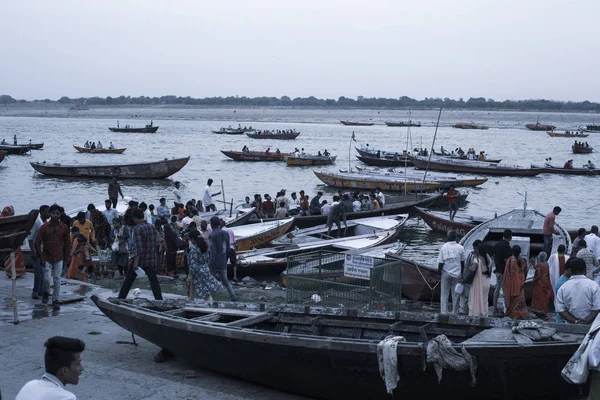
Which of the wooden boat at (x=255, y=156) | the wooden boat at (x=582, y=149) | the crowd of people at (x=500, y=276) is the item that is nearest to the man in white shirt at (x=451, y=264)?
the crowd of people at (x=500, y=276)

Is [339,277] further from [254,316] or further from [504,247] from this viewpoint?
[254,316]

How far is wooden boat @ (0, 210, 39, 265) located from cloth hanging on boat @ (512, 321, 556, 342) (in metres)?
6.99

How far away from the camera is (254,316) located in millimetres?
8875

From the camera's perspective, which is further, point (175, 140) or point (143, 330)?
point (175, 140)

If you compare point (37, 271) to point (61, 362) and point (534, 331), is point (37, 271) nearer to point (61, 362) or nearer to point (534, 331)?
point (534, 331)

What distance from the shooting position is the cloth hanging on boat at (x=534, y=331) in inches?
281

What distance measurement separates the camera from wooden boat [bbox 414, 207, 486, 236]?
23516mm

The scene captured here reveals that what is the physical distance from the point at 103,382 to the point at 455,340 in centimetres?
407

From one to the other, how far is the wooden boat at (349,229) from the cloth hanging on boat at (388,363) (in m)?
11.9

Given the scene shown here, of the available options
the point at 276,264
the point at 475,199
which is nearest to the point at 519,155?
the point at 475,199

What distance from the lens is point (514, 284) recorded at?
11.0 m

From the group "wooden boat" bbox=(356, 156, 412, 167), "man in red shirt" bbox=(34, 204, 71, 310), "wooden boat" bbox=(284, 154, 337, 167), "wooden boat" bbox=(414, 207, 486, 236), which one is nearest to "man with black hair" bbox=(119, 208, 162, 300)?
"man in red shirt" bbox=(34, 204, 71, 310)

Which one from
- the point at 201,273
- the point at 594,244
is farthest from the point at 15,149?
the point at 594,244

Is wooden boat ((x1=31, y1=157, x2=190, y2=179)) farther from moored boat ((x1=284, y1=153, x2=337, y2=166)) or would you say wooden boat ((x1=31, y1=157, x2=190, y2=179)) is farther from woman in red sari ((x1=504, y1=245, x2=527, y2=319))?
woman in red sari ((x1=504, y1=245, x2=527, y2=319))
